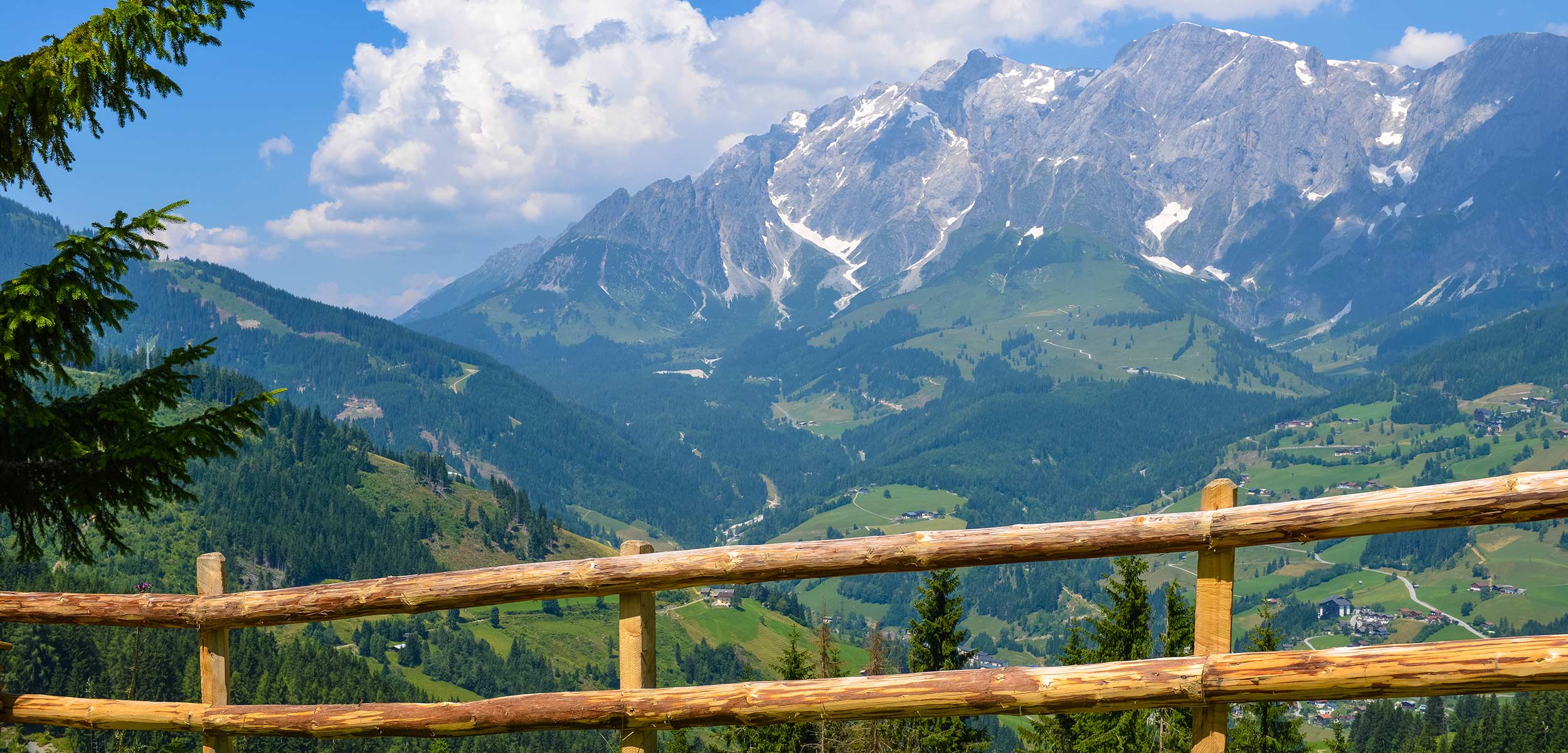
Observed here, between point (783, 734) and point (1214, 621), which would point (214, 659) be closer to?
point (1214, 621)

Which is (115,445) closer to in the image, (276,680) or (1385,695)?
(1385,695)

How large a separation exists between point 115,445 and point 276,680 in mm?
121150

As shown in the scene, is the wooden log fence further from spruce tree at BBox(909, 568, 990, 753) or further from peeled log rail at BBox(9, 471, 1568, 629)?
spruce tree at BBox(909, 568, 990, 753)

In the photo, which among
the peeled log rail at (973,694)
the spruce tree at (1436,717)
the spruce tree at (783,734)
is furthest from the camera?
the spruce tree at (1436,717)

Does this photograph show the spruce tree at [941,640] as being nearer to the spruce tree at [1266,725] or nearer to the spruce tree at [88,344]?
the spruce tree at [1266,725]

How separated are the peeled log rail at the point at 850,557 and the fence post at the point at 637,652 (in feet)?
0.49

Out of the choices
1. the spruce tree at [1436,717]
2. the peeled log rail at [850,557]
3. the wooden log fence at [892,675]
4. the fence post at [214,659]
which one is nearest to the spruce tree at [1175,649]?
the wooden log fence at [892,675]

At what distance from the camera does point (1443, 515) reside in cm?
668

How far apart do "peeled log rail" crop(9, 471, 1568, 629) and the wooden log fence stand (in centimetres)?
1

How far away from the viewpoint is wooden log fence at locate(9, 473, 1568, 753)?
6.63 metres

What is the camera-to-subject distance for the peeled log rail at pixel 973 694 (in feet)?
21.6

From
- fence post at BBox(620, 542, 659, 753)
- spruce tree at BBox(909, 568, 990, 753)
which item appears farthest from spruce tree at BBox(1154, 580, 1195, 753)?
fence post at BBox(620, 542, 659, 753)

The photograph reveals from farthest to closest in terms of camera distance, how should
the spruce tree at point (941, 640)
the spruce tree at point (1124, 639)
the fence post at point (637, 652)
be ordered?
the spruce tree at point (941, 640) → the spruce tree at point (1124, 639) → the fence post at point (637, 652)

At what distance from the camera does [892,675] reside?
761 centimetres
